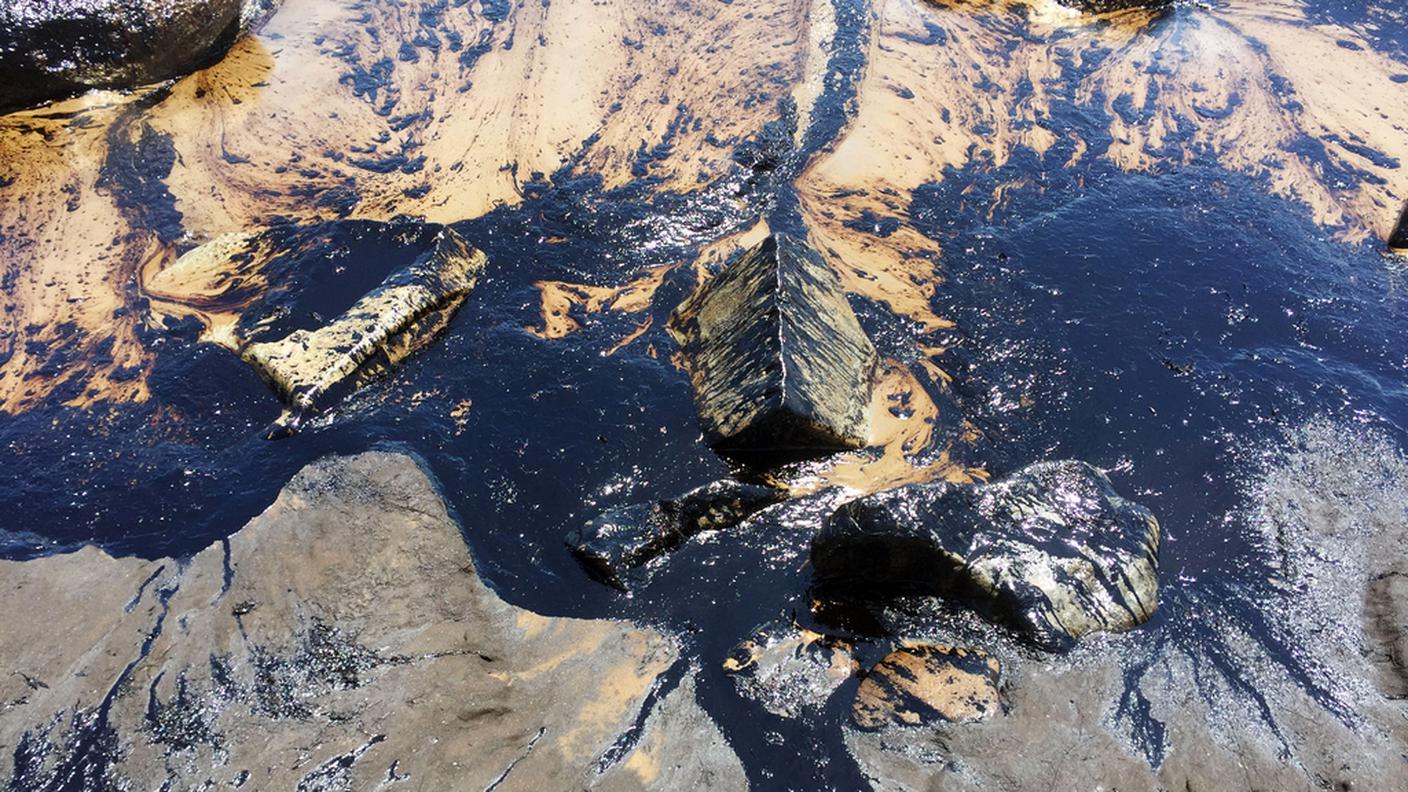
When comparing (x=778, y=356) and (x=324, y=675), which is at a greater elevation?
(x=778, y=356)

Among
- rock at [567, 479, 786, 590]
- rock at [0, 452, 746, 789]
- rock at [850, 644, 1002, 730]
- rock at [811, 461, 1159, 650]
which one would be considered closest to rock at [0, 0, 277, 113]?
rock at [0, 452, 746, 789]

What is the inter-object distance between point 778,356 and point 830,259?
5.05 feet

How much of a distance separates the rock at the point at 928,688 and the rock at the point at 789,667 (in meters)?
0.13

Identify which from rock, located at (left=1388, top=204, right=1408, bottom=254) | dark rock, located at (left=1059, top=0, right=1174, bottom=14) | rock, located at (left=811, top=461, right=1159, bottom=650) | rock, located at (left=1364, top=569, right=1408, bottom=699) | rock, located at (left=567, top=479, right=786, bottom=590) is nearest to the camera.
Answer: rock, located at (left=1364, top=569, right=1408, bottom=699)

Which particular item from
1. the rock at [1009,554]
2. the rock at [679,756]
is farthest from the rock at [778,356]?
the rock at [679,756]

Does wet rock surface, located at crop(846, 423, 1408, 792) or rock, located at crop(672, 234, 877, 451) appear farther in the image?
rock, located at crop(672, 234, 877, 451)

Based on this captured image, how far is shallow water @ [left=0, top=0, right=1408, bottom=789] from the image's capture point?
15.1 feet

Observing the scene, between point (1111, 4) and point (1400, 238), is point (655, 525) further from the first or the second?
point (1111, 4)

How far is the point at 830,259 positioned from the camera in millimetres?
6043

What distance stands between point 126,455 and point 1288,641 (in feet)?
18.7

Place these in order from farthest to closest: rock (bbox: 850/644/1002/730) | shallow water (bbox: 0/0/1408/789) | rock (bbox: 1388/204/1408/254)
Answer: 1. rock (bbox: 1388/204/1408/254)
2. shallow water (bbox: 0/0/1408/789)
3. rock (bbox: 850/644/1002/730)

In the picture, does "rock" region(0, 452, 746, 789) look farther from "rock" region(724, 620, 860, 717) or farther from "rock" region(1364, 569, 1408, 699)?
"rock" region(1364, 569, 1408, 699)

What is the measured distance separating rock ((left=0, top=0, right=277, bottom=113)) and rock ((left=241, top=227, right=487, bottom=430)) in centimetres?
350

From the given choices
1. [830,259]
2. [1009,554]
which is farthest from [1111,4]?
[1009,554]
